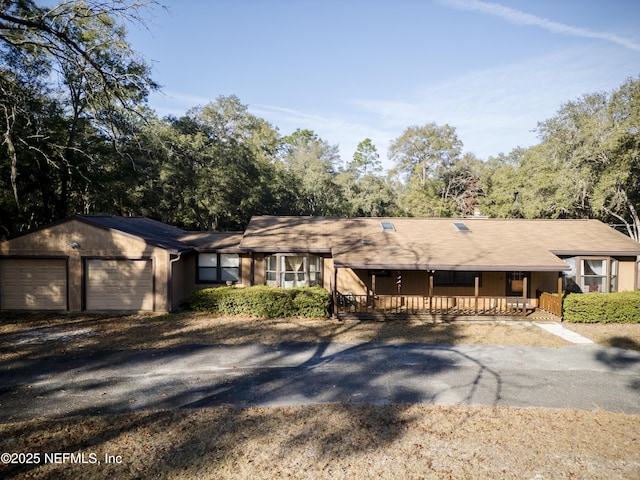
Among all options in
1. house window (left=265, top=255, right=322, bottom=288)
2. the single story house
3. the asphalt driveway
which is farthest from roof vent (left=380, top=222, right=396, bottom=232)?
the asphalt driveway

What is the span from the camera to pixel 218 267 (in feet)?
60.3

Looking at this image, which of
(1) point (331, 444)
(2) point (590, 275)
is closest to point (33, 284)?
(1) point (331, 444)

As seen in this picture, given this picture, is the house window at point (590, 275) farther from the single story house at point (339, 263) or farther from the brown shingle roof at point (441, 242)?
the brown shingle roof at point (441, 242)

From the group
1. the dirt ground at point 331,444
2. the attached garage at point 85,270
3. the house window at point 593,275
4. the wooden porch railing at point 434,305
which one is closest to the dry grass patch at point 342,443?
the dirt ground at point 331,444

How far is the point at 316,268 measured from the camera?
1786 centimetres

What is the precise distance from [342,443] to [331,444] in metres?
0.18

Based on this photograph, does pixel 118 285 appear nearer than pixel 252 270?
Yes

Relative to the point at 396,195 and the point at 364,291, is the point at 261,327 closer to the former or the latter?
the point at 364,291

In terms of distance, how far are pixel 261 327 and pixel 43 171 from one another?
1702 cm

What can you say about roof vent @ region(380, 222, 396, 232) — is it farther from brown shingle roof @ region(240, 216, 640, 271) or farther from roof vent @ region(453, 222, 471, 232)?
roof vent @ region(453, 222, 471, 232)

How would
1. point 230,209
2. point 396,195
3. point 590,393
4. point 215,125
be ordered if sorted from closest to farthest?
point 590,393 < point 230,209 < point 215,125 < point 396,195

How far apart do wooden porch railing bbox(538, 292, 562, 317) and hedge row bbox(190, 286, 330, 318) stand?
362 inches

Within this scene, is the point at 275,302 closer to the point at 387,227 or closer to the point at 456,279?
the point at 387,227

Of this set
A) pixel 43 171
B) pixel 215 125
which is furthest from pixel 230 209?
pixel 43 171
